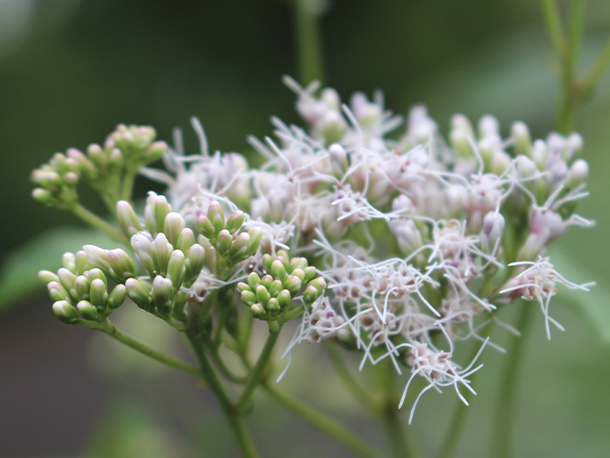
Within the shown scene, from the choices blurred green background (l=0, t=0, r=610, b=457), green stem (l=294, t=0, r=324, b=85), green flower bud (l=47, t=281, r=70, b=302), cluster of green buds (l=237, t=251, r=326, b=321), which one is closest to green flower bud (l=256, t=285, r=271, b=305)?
cluster of green buds (l=237, t=251, r=326, b=321)

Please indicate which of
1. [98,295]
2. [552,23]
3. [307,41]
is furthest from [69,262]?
[307,41]

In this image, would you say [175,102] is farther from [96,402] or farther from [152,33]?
[96,402]

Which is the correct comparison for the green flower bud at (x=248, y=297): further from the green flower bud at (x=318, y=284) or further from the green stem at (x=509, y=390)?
the green stem at (x=509, y=390)

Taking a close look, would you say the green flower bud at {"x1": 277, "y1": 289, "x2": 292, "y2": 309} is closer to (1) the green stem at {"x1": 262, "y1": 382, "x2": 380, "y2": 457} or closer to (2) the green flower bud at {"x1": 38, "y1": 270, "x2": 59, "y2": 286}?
(1) the green stem at {"x1": 262, "y1": 382, "x2": 380, "y2": 457}

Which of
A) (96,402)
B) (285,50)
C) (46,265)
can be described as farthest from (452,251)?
(285,50)

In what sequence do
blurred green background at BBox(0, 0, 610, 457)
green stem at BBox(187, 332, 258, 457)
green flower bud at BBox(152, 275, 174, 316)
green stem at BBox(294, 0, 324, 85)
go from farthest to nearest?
blurred green background at BBox(0, 0, 610, 457)
green stem at BBox(294, 0, 324, 85)
green stem at BBox(187, 332, 258, 457)
green flower bud at BBox(152, 275, 174, 316)

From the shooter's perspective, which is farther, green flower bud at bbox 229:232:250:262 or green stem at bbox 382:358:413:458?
green stem at bbox 382:358:413:458

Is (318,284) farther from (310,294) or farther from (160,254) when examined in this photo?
(160,254)
